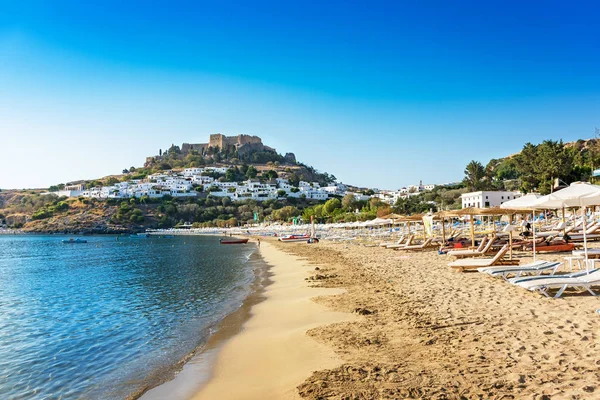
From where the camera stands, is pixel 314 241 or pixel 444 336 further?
pixel 314 241

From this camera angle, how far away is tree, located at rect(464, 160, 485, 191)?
7319 cm

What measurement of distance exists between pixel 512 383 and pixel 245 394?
301 cm

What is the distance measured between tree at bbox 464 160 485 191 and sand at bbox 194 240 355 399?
2745 inches

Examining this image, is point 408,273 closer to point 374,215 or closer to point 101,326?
point 101,326

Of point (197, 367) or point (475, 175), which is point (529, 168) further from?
point (197, 367)

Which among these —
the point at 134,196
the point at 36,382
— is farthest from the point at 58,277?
the point at 134,196

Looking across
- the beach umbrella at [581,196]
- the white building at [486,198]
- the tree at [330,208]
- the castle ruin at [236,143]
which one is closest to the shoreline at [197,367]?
the beach umbrella at [581,196]

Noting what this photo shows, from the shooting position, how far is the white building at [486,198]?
6444 cm

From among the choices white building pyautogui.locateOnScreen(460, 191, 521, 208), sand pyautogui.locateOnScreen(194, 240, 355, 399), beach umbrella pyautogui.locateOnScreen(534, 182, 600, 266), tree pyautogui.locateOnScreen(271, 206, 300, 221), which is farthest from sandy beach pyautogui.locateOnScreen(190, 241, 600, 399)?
tree pyautogui.locateOnScreen(271, 206, 300, 221)

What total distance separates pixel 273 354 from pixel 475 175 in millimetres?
74902

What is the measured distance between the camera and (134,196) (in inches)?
5074

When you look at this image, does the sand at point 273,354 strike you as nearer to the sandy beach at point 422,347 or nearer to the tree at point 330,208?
the sandy beach at point 422,347

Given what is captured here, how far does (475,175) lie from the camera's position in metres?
74.1

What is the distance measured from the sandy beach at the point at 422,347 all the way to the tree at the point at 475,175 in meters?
68.5
